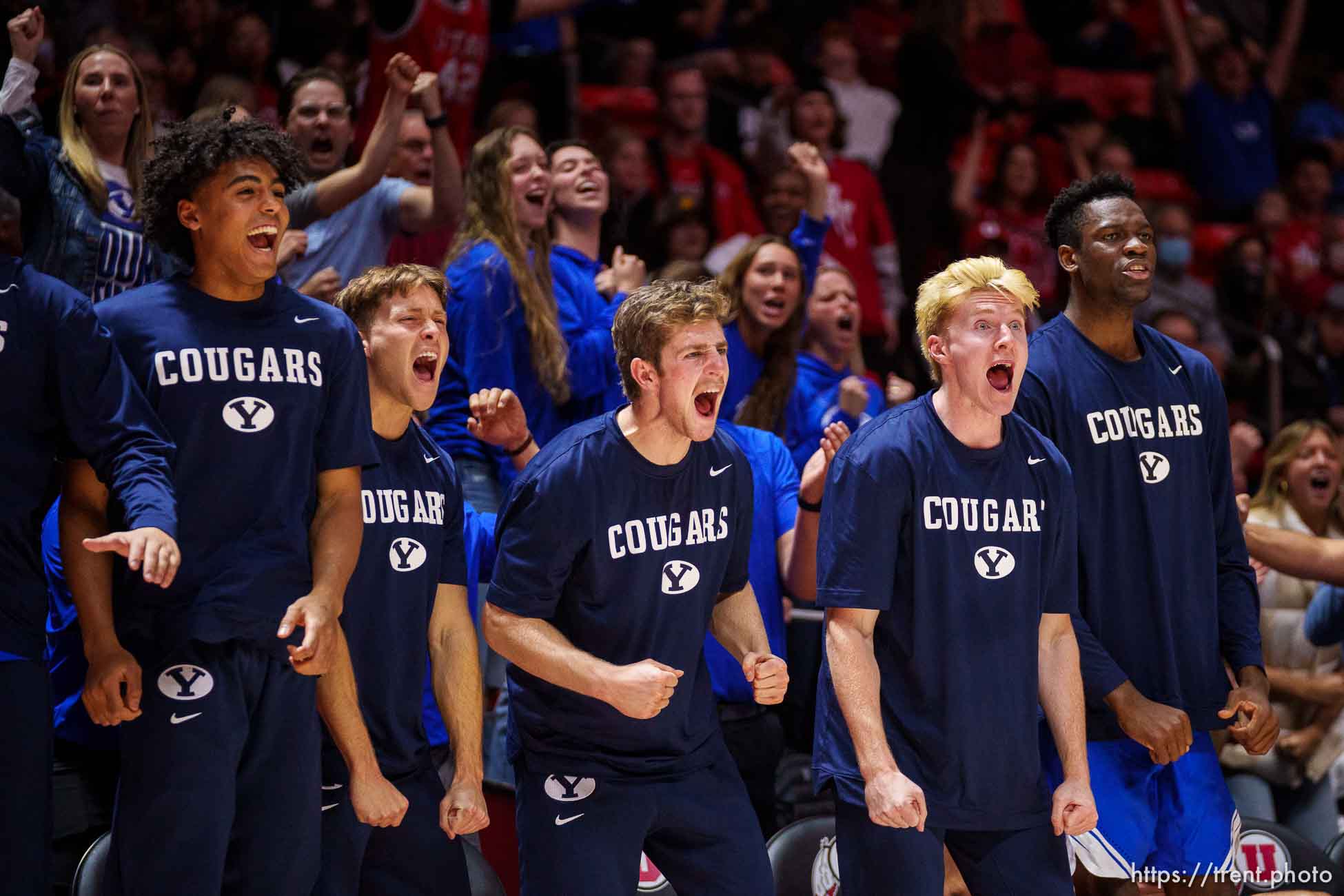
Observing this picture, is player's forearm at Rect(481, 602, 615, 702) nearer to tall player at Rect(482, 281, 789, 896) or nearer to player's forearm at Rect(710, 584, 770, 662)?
tall player at Rect(482, 281, 789, 896)

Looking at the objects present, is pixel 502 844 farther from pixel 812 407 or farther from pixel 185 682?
pixel 812 407

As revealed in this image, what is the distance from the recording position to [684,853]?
395 cm

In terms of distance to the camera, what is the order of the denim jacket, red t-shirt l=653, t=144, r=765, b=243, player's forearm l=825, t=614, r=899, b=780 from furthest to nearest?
red t-shirt l=653, t=144, r=765, b=243 < the denim jacket < player's forearm l=825, t=614, r=899, b=780

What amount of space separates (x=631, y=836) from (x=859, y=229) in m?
5.50

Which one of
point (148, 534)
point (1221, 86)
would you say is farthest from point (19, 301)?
point (1221, 86)

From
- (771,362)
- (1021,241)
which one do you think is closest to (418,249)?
(771,362)

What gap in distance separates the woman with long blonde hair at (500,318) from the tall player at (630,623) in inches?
59.2

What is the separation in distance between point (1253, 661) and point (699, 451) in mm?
1730

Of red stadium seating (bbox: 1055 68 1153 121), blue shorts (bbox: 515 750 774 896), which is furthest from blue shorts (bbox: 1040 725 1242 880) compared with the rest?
red stadium seating (bbox: 1055 68 1153 121)

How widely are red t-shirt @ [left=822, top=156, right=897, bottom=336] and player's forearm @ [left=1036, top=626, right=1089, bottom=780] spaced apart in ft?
14.8

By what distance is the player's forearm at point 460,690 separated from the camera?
4.02m

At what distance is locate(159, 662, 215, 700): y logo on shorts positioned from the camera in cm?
356

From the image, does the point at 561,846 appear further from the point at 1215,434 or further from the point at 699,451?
the point at 1215,434

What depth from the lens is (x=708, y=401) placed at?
158 inches
